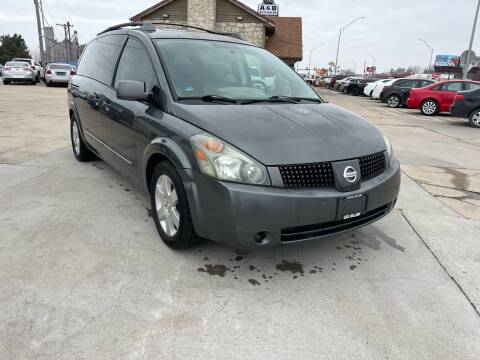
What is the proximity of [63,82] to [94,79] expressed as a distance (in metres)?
21.2

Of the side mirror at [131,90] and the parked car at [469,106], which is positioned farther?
the parked car at [469,106]

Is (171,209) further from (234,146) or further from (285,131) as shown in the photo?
(285,131)

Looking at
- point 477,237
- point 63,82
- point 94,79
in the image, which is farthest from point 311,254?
point 63,82

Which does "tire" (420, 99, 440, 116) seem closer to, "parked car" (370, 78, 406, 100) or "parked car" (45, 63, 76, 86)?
"parked car" (370, 78, 406, 100)

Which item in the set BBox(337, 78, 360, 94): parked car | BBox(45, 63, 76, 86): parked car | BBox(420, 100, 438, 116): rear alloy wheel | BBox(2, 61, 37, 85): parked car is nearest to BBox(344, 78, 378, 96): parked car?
BBox(337, 78, 360, 94): parked car

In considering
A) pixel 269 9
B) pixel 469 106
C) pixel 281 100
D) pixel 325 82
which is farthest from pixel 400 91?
pixel 325 82

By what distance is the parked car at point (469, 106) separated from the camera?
1311cm

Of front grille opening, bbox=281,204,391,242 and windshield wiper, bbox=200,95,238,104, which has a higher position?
windshield wiper, bbox=200,95,238,104

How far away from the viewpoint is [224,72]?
369 cm

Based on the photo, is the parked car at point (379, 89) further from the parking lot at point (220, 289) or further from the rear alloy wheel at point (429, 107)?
the parking lot at point (220, 289)

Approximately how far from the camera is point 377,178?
10.1 feet

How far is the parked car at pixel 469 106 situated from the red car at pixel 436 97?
128 inches

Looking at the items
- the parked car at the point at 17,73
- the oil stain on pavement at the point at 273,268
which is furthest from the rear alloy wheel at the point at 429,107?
the parked car at the point at 17,73

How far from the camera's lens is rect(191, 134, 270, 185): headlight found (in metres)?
2.59
